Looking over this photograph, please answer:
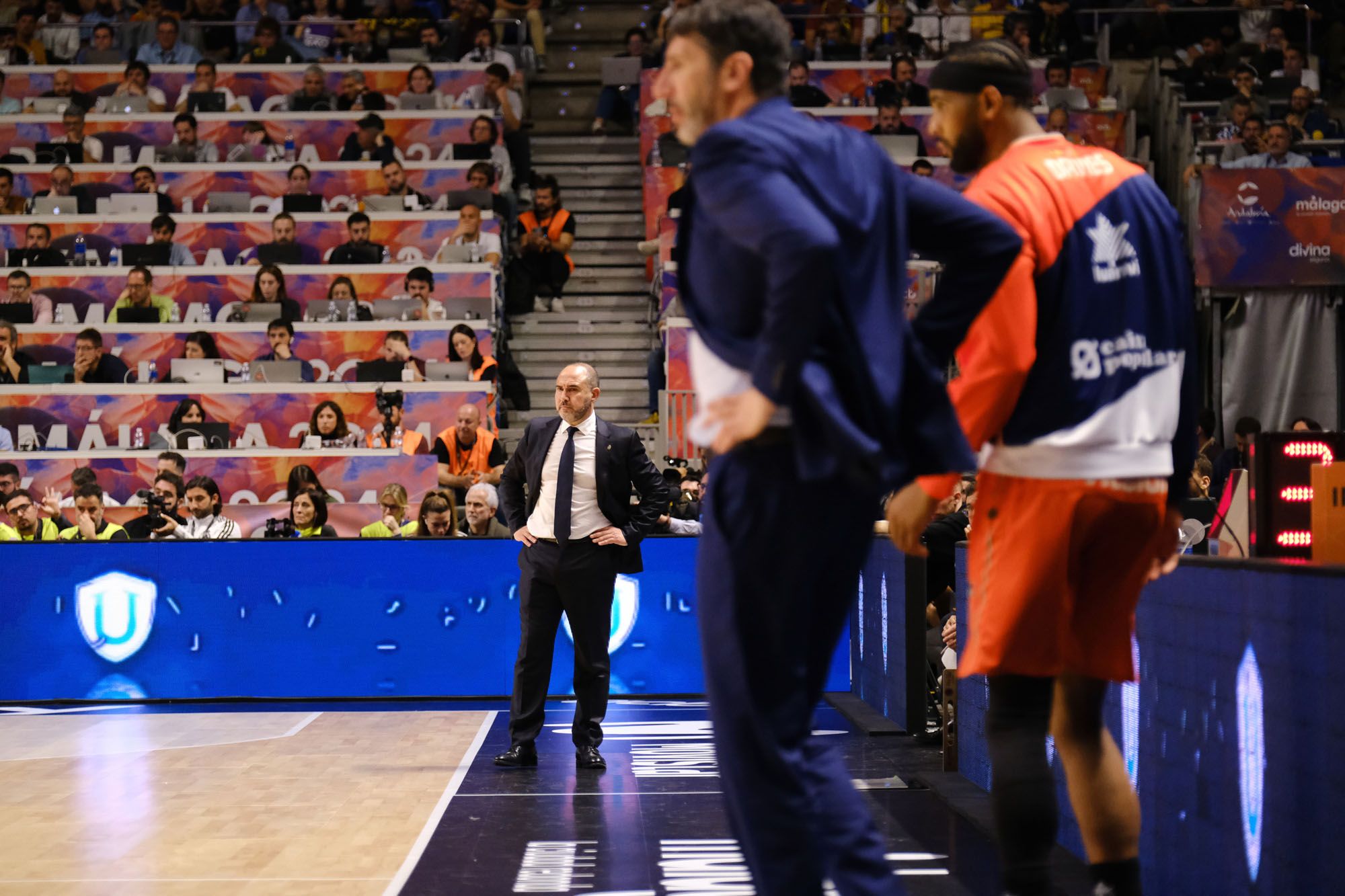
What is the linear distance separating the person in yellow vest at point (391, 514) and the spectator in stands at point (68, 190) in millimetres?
6047

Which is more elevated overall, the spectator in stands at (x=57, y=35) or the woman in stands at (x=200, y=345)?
the spectator in stands at (x=57, y=35)

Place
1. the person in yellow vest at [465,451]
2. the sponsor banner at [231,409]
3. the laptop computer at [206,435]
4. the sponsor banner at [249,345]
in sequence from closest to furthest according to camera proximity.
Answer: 1. the person in yellow vest at [465,451]
2. the laptop computer at [206,435]
3. the sponsor banner at [231,409]
4. the sponsor banner at [249,345]

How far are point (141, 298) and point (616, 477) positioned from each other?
7.45m

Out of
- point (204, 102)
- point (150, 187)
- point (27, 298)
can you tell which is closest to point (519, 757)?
point (27, 298)

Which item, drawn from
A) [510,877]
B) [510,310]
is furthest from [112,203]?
[510,877]

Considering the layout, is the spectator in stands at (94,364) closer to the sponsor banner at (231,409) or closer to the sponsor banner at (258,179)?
the sponsor banner at (231,409)

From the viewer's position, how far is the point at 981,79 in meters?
2.87

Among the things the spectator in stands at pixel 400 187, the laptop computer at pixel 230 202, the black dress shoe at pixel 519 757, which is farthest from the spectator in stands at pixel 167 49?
the black dress shoe at pixel 519 757

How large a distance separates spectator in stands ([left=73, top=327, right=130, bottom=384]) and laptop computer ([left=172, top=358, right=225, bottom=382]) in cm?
60

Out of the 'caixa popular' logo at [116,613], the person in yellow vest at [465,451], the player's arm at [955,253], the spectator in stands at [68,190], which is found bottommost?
the 'caixa popular' logo at [116,613]

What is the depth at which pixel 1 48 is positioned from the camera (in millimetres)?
17234

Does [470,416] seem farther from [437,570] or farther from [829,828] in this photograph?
[829,828]

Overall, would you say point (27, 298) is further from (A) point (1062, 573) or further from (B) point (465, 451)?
(A) point (1062, 573)

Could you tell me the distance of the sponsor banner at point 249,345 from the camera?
12.6 metres
